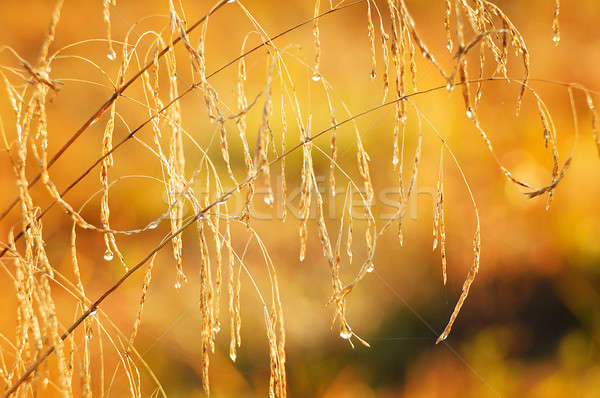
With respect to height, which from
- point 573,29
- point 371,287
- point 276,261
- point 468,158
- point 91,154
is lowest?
point 371,287

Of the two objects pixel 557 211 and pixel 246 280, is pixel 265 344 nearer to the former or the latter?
pixel 246 280

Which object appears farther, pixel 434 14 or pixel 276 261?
pixel 434 14

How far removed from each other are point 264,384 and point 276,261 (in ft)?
1.33

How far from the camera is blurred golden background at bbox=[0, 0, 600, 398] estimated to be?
73.1 inches

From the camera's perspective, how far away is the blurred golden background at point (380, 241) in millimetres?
1856

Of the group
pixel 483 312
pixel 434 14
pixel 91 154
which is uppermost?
pixel 434 14

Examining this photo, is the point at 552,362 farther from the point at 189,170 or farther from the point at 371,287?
the point at 189,170

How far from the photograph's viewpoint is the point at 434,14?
2.05 m

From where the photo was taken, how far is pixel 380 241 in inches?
78.1

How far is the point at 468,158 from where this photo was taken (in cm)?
199

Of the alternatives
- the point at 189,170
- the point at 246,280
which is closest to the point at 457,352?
the point at 246,280

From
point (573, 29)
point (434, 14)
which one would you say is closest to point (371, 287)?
point (434, 14)

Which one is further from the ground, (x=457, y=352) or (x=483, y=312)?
(x=483, y=312)

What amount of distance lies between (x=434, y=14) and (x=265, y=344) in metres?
1.32
